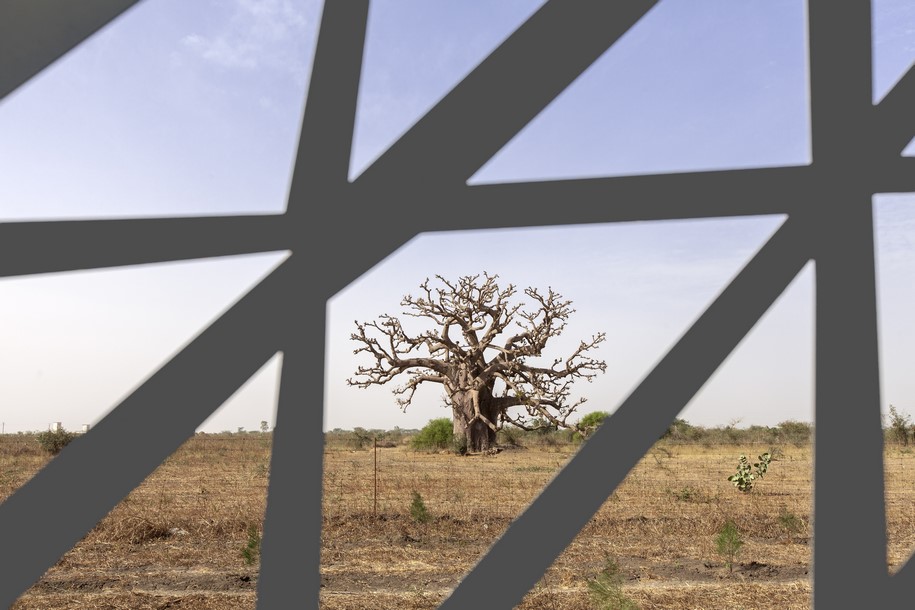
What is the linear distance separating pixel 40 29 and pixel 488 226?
77 centimetres

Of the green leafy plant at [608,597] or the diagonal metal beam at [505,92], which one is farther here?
the green leafy plant at [608,597]

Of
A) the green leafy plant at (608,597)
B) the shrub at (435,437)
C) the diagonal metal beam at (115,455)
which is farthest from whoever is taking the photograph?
the shrub at (435,437)

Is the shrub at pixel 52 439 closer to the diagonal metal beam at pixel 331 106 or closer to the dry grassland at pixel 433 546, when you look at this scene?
the dry grassland at pixel 433 546

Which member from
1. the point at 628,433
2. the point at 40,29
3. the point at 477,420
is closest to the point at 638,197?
the point at 628,433

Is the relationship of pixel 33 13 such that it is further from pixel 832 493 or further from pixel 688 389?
pixel 832 493

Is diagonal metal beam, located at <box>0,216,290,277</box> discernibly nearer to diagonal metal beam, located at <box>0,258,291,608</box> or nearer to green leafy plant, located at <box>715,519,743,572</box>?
diagonal metal beam, located at <box>0,258,291,608</box>

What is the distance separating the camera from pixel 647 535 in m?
10.2

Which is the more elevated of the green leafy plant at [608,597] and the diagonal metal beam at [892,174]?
the diagonal metal beam at [892,174]

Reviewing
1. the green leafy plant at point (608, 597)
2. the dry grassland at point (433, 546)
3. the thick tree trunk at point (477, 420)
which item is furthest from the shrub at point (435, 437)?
the green leafy plant at point (608, 597)

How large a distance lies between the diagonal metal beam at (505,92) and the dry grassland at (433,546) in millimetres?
6267

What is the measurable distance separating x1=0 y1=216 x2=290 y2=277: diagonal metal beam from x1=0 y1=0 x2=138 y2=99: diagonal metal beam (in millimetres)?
323

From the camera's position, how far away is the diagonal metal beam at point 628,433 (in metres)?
0.97

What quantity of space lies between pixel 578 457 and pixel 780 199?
49cm

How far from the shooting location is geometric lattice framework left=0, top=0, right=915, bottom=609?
92 cm
